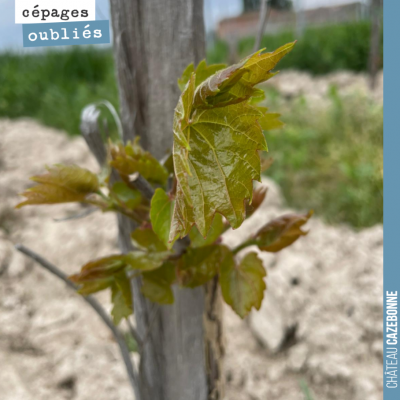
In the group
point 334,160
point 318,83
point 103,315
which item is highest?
point 318,83

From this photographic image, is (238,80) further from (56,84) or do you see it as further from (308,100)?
(56,84)

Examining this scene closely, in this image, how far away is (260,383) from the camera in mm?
1377

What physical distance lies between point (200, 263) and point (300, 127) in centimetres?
331

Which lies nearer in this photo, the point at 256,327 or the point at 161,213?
the point at 161,213

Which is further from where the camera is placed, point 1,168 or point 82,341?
point 1,168

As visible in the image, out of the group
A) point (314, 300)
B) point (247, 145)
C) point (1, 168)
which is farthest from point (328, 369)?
point (1, 168)

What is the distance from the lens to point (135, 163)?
554mm

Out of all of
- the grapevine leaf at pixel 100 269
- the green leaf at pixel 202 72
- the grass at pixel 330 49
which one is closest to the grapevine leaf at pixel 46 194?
the grapevine leaf at pixel 100 269

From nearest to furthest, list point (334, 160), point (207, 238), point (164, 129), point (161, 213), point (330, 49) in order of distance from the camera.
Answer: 1. point (161, 213)
2. point (207, 238)
3. point (164, 129)
4. point (334, 160)
5. point (330, 49)

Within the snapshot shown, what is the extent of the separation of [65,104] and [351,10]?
7.05 meters

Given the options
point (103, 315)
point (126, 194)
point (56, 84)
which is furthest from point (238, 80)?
point (56, 84)

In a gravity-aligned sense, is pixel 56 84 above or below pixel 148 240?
above

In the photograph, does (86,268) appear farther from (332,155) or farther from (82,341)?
(332,155)

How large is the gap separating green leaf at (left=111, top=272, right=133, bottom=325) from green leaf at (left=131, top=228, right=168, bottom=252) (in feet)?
0.21
